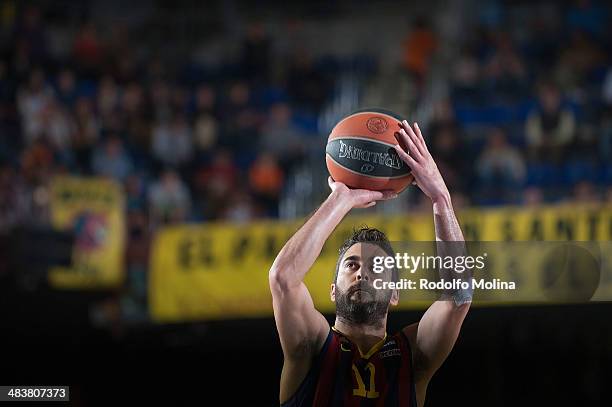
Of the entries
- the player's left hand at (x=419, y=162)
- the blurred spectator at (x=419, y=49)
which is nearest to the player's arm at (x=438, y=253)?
the player's left hand at (x=419, y=162)

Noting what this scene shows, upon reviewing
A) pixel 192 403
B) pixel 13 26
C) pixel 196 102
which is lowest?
pixel 192 403

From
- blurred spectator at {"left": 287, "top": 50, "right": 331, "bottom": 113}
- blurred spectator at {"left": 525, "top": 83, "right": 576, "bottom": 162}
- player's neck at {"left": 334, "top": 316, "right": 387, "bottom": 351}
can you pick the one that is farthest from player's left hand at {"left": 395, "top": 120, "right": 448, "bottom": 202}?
blurred spectator at {"left": 287, "top": 50, "right": 331, "bottom": 113}

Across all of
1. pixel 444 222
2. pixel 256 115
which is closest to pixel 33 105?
pixel 256 115

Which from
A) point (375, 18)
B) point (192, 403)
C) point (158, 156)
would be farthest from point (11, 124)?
point (375, 18)

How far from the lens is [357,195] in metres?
4.37

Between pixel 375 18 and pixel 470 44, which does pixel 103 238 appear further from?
pixel 375 18

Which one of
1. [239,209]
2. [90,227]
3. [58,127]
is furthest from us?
[58,127]

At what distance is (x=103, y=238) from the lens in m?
10.9

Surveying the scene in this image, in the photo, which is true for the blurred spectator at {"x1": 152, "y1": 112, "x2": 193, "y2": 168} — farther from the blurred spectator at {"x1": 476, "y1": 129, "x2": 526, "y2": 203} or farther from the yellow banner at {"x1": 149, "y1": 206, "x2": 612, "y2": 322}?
the blurred spectator at {"x1": 476, "y1": 129, "x2": 526, "y2": 203}

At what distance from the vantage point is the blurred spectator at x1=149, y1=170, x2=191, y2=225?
11.3 meters

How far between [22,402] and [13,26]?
8288 millimetres

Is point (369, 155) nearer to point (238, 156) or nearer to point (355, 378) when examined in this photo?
point (355, 378)

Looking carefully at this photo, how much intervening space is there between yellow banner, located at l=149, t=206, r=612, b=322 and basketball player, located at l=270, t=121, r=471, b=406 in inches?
204

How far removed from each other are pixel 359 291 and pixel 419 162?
2.15 feet
